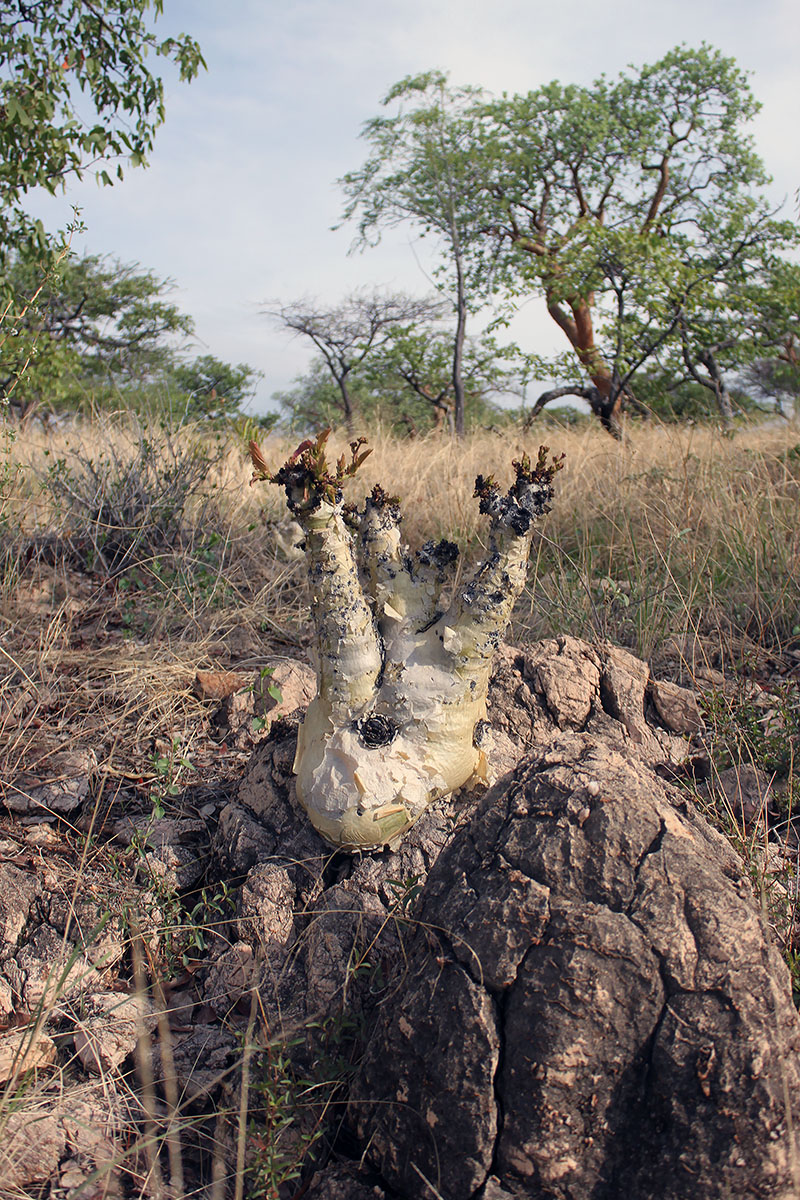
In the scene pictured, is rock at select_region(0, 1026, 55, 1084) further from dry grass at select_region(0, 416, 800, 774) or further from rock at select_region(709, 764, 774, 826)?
rock at select_region(709, 764, 774, 826)

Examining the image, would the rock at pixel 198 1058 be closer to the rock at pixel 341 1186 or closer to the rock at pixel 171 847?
the rock at pixel 341 1186

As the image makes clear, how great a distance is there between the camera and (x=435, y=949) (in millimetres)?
1418

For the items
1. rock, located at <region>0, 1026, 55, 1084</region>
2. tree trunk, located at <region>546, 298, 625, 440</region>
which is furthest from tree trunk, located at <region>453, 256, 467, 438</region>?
rock, located at <region>0, 1026, 55, 1084</region>

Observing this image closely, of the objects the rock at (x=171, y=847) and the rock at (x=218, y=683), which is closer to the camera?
the rock at (x=171, y=847)

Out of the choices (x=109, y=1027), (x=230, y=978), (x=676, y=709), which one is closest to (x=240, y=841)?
(x=230, y=978)

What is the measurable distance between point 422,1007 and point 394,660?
2.80ft

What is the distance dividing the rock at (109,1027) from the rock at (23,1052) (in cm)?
6

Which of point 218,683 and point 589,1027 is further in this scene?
point 218,683

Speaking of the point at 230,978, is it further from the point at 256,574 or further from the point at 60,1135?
the point at 256,574

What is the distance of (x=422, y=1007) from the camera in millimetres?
1369

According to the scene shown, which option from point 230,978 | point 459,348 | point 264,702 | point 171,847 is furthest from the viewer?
point 459,348

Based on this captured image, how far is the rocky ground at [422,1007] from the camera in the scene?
3.95ft

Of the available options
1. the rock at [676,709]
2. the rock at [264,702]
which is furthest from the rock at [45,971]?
the rock at [676,709]

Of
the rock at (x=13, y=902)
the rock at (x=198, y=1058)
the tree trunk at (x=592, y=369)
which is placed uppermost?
the tree trunk at (x=592, y=369)
